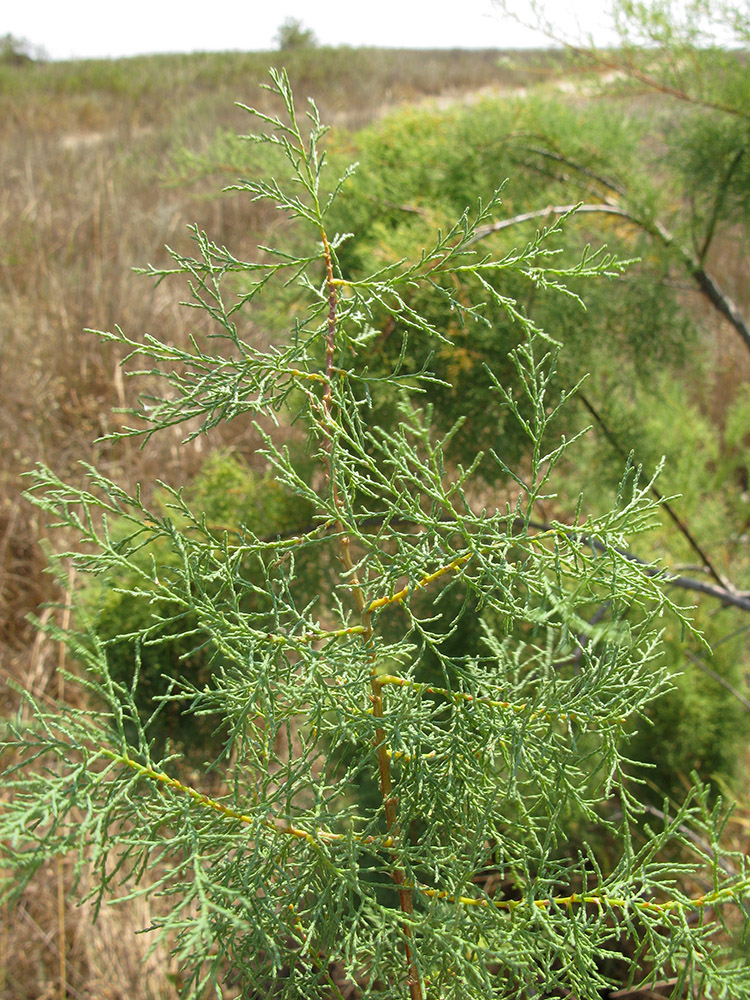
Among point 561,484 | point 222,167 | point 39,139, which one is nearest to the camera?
point 222,167

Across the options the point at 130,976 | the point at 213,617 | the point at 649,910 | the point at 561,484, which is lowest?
the point at 130,976

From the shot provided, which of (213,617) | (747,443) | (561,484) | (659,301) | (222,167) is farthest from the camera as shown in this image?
(747,443)

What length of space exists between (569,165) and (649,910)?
1117 millimetres

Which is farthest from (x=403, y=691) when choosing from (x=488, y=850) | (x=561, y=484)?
(x=561, y=484)

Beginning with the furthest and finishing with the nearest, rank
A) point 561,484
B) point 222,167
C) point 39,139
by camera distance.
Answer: point 39,139 → point 561,484 → point 222,167

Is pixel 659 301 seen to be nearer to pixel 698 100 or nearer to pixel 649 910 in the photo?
pixel 698 100

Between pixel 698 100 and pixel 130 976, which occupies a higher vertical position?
pixel 698 100

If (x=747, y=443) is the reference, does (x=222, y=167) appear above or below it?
above

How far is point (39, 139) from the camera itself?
4.48 metres

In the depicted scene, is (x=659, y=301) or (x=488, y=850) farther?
(x=659, y=301)

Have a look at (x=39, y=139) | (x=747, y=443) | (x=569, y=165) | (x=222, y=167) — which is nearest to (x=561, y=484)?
(x=569, y=165)

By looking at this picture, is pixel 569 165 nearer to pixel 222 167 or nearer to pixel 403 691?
pixel 222 167

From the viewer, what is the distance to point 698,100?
1.20 meters

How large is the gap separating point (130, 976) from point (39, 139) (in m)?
4.65
